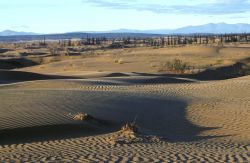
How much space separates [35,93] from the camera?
22891 millimetres

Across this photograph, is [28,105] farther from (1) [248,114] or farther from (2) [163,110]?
(1) [248,114]

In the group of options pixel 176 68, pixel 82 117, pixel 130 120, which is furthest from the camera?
pixel 176 68

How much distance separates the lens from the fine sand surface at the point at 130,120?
1230cm

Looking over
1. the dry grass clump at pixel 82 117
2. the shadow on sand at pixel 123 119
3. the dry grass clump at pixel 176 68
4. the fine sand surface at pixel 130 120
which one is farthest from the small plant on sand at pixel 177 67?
the dry grass clump at pixel 82 117

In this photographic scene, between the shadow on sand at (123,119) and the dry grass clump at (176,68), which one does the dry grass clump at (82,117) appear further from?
the dry grass clump at (176,68)

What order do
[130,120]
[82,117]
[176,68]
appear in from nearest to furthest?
1. [82,117]
2. [130,120]
3. [176,68]

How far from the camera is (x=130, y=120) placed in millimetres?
18812

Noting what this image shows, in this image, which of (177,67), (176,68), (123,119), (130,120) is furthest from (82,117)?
(177,67)

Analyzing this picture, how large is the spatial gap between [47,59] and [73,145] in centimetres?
5889

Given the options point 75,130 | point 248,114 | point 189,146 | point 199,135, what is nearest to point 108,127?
point 75,130

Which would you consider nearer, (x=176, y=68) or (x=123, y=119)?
(x=123, y=119)

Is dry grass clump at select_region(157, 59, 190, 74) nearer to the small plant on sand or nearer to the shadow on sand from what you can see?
the small plant on sand

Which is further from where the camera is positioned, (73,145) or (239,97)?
(239,97)

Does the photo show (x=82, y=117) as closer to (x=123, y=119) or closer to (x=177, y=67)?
(x=123, y=119)
